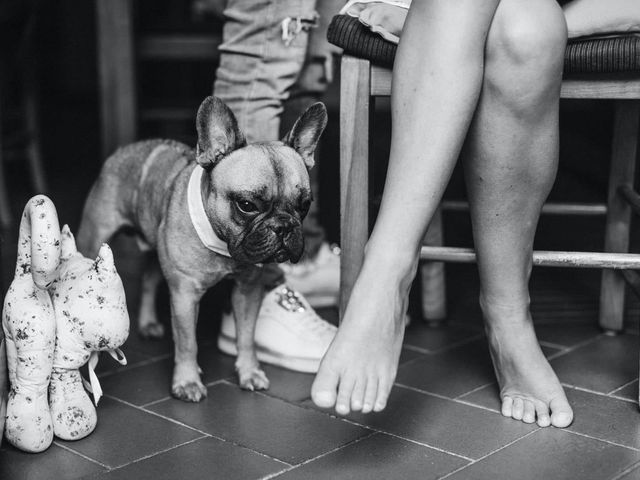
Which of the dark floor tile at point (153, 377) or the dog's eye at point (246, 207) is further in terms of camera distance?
the dark floor tile at point (153, 377)

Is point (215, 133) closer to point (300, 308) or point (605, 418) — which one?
point (300, 308)

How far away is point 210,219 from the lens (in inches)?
→ 58.7

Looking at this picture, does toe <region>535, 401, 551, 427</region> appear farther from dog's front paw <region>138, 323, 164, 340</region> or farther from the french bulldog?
dog's front paw <region>138, 323, 164, 340</region>

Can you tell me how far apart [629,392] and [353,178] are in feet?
2.07

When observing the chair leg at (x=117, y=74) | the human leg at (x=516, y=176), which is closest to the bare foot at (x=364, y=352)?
the human leg at (x=516, y=176)

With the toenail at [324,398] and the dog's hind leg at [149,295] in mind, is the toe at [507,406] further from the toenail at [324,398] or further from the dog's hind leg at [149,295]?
the dog's hind leg at [149,295]

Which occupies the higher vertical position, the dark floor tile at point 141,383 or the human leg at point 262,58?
the human leg at point 262,58

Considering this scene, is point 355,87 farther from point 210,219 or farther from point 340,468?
point 340,468

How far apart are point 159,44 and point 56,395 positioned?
1.57 metres

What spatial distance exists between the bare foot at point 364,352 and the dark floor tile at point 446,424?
138mm

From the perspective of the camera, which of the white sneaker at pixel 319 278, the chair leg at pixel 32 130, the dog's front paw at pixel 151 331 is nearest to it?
the dog's front paw at pixel 151 331

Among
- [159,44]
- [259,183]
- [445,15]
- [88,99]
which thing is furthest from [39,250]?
[88,99]

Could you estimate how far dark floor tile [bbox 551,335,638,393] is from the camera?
1617 mm

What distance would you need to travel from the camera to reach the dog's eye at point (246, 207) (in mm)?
1439
